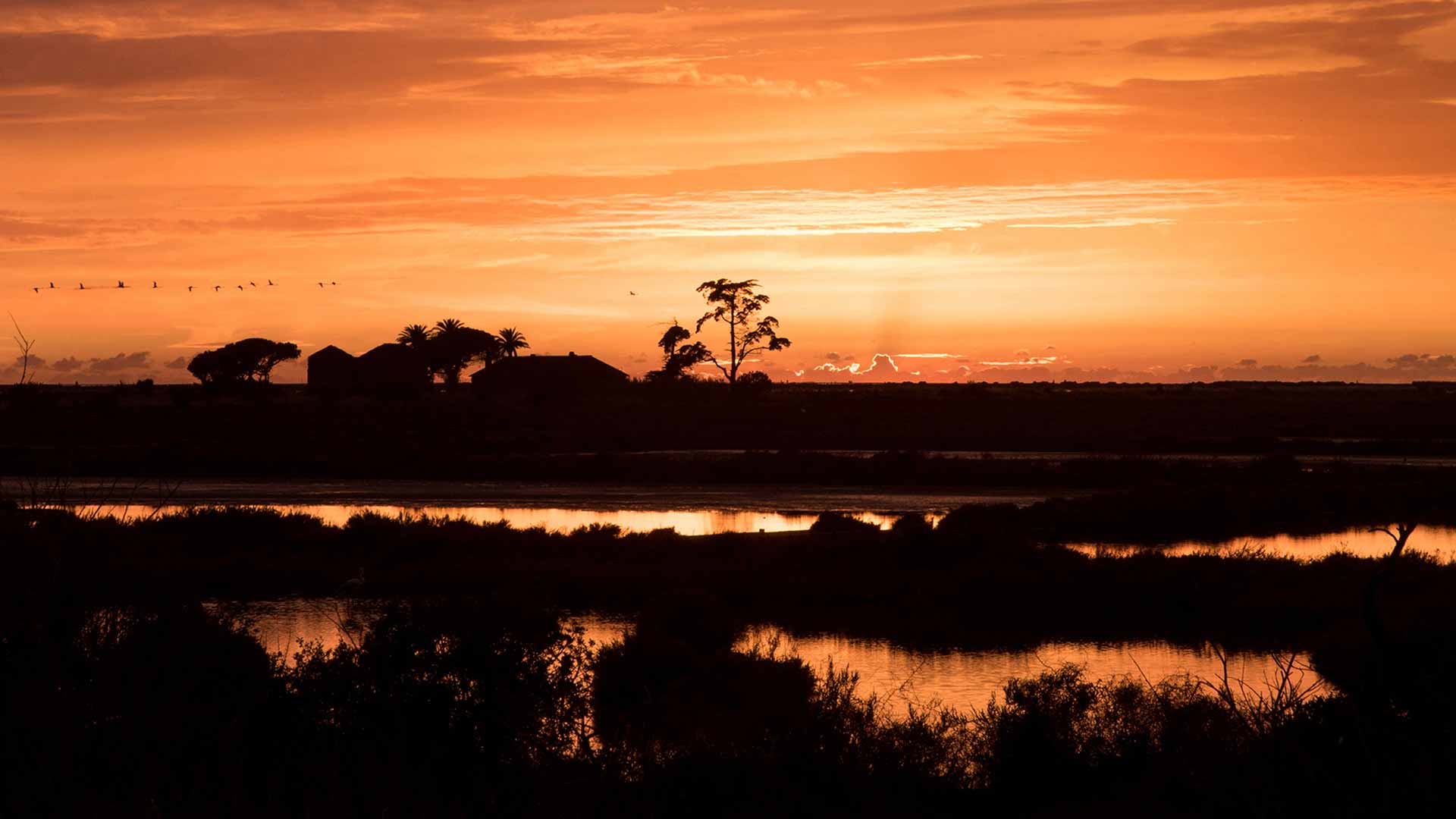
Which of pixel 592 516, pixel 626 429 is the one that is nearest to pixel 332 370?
pixel 626 429

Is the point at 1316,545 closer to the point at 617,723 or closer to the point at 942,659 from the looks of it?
the point at 942,659

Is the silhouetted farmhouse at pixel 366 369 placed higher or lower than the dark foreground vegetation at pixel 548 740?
higher

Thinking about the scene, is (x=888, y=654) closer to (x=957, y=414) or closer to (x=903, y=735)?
(x=903, y=735)

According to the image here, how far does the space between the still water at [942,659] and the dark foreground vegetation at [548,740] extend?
11.1 ft

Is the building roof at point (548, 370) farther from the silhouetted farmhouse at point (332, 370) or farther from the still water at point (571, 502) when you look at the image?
the still water at point (571, 502)

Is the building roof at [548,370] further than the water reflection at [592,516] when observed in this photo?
Yes

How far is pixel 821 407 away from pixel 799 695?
7597cm

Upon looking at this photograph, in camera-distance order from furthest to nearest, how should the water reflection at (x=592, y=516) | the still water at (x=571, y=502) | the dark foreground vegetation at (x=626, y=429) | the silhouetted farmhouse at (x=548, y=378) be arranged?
the silhouetted farmhouse at (x=548, y=378) < the dark foreground vegetation at (x=626, y=429) < the still water at (x=571, y=502) < the water reflection at (x=592, y=516)

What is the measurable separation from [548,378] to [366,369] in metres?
19.6

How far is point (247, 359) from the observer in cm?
11888

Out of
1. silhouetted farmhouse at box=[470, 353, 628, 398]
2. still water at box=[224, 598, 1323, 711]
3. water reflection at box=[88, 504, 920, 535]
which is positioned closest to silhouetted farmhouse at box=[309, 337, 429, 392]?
silhouetted farmhouse at box=[470, 353, 628, 398]

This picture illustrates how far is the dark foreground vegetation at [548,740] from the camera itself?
12.3 m

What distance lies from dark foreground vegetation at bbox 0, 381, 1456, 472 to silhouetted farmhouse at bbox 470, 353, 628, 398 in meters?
0.85

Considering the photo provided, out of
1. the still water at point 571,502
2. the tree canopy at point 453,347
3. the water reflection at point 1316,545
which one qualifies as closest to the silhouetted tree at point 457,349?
the tree canopy at point 453,347
